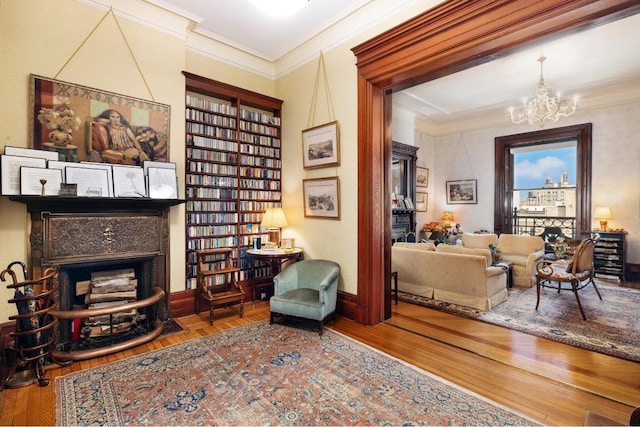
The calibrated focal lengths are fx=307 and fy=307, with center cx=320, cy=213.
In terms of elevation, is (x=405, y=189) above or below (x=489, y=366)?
above

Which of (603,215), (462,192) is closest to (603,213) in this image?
(603,215)

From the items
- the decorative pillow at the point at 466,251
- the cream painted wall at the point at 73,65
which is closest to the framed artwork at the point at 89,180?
the cream painted wall at the point at 73,65

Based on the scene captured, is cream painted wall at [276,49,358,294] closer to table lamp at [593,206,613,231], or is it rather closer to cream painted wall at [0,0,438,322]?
cream painted wall at [0,0,438,322]

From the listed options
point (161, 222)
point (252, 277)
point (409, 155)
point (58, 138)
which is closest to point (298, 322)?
point (252, 277)

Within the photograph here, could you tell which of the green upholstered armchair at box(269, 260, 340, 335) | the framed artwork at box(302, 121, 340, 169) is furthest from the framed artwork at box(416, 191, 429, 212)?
the green upholstered armchair at box(269, 260, 340, 335)

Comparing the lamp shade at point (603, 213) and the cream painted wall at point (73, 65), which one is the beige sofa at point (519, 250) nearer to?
the lamp shade at point (603, 213)

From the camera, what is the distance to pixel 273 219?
4449mm

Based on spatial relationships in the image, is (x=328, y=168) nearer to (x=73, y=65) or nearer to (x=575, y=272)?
(x=73, y=65)

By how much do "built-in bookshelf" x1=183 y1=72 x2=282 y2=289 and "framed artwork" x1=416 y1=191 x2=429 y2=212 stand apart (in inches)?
175

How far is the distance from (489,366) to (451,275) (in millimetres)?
1782

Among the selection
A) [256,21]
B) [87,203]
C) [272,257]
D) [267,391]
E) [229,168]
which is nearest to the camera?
[267,391]

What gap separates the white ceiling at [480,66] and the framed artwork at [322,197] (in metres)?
2.00

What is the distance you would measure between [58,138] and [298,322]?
322cm

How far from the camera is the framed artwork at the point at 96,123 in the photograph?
119 inches
